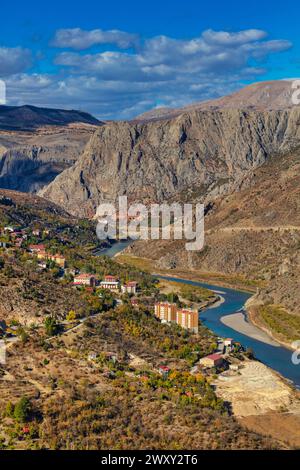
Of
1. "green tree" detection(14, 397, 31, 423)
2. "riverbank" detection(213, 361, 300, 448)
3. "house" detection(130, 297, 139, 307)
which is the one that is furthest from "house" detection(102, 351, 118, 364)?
"house" detection(130, 297, 139, 307)

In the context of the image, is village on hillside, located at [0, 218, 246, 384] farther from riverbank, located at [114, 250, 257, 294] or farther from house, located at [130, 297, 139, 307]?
riverbank, located at [114, 250, 257, 294]

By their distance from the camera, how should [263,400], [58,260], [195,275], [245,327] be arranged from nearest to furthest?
1. [263,400]
2. [245,327]
3. [58,260]
4. [195,275]

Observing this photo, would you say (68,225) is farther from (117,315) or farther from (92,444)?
(92,444)

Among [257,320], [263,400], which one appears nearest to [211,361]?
[263,400]

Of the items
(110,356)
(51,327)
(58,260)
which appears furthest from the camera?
(58,260)

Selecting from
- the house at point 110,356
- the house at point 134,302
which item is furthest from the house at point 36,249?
the house at point 110,356

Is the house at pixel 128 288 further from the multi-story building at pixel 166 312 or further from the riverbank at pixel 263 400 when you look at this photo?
the riverbank at pixel 263 400

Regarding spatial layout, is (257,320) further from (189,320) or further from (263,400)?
(263,400)

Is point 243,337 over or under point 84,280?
under
